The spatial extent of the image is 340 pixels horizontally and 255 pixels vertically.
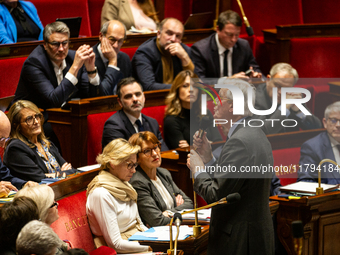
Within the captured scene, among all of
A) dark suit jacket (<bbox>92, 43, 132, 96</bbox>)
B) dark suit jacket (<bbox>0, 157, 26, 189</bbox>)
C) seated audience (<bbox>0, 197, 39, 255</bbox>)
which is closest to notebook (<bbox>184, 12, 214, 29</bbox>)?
dark suit jacket (<bbox>92, 43, 132, 96</bbox>)

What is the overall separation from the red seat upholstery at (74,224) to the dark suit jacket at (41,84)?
0.94 m

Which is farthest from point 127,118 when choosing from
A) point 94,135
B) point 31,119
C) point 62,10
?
point 62,10

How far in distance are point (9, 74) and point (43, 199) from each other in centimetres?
183

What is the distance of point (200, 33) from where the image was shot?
170 inches

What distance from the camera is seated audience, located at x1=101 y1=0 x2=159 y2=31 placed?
3.86 meters

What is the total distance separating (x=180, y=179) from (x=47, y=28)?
114 centimetres

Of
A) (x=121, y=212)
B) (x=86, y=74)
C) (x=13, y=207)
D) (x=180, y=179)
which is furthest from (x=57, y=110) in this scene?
(x=13, y=207)

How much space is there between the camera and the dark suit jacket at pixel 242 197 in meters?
1.58

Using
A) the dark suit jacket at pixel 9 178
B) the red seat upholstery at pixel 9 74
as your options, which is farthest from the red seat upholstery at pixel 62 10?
the dark suit jacket at pixel 9 178

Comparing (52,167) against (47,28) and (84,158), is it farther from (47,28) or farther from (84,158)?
(47,28)

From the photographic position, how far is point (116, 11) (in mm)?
3889

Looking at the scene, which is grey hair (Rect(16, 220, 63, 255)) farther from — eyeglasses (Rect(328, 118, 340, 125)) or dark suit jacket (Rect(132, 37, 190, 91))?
dark suit jacket (Rect(132, 37, 190, 91))

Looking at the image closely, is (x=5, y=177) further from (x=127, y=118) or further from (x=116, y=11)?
(x=116, y=11)

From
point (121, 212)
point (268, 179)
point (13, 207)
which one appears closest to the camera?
point (13, 207)
